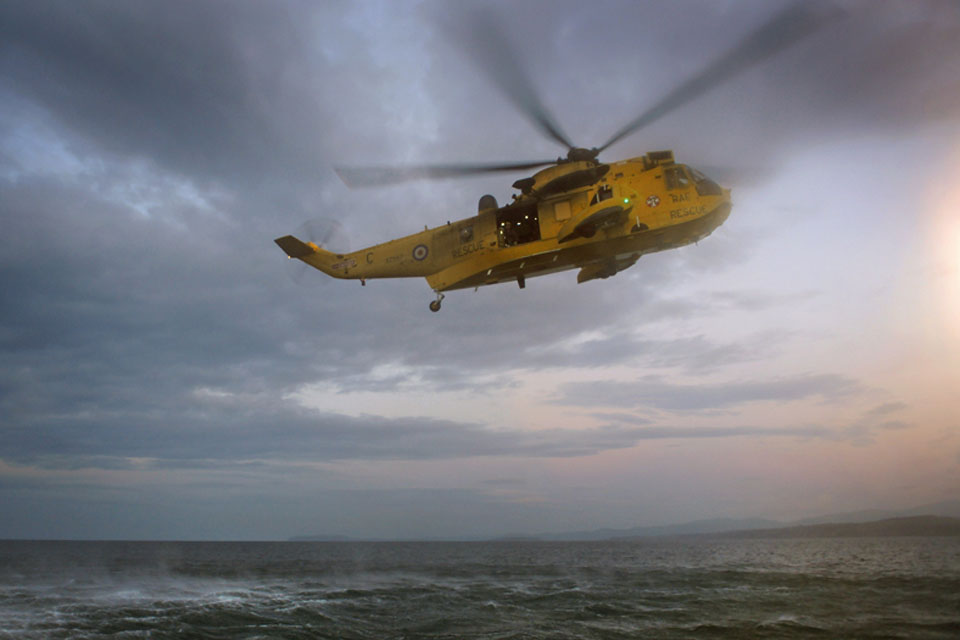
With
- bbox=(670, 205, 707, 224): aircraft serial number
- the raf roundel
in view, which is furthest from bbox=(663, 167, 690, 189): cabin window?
the raf roundel

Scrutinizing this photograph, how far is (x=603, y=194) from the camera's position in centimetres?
1819

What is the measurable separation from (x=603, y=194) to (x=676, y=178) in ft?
7.33

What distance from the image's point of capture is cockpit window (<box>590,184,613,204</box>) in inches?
712

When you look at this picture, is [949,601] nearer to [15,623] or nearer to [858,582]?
[858,582]

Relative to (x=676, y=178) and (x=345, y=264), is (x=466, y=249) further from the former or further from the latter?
(x=676, y=178)

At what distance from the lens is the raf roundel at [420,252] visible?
69.3 feet

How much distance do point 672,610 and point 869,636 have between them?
717 centimetres

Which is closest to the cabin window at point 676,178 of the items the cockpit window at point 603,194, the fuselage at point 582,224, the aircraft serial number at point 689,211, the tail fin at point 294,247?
the fuselage at point 582,224

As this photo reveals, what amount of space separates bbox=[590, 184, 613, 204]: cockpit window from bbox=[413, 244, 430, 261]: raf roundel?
629cm

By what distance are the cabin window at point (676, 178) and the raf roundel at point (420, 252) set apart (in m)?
8.47

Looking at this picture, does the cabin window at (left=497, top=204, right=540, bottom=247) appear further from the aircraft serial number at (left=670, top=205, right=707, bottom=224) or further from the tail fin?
the tail fin

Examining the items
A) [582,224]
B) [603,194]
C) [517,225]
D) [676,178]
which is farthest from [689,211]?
[517,225]

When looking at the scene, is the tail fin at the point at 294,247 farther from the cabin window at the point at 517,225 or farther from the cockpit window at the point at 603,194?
the cockpit window at the point at 603,194

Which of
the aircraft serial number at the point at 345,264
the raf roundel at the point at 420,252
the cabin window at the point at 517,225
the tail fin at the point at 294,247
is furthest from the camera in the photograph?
the tail fin at the point at 294,247
